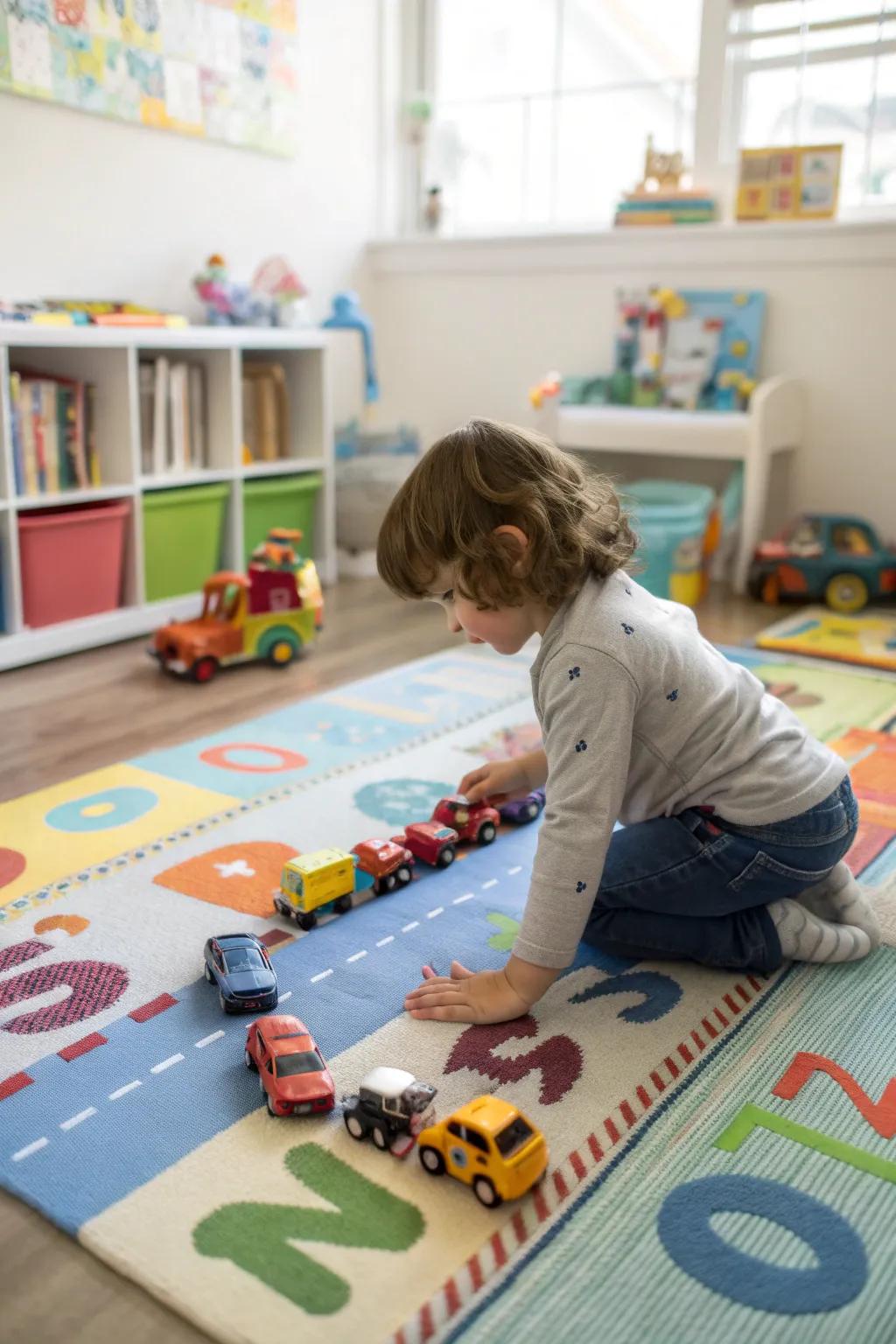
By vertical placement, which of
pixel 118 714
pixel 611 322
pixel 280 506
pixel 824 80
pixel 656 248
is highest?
pixel 824 80

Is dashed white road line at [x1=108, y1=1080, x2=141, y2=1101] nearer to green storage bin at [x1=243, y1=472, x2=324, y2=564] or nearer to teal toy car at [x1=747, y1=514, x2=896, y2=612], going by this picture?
green storage bin at [x1=243, y1=472, x2=324, y2=564]

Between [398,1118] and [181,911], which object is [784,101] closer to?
[181,911]

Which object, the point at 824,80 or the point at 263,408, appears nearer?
the point at 263,408

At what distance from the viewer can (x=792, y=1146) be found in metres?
0.90

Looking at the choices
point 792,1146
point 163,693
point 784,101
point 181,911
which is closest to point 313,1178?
point 792,1146

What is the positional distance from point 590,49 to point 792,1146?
128 inches

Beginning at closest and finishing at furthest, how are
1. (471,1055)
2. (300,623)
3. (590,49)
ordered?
(471,1055) < (300,623) < (590,49)

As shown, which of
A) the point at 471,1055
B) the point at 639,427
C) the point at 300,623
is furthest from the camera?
the point at 639,427

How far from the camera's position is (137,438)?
2.40 metres

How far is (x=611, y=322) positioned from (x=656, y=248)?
225mm

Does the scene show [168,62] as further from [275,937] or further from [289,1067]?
[289,1067]

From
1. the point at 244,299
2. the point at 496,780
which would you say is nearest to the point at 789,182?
the point at 244,299

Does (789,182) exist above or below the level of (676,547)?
above

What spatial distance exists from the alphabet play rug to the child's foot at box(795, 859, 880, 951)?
0.04m
